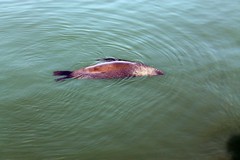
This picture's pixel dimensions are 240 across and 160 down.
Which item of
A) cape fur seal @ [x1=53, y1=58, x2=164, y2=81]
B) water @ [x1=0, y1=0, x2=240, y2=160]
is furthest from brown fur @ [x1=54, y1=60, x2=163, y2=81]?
water @ [x1=0, y1=0, x2=240, y2=160]

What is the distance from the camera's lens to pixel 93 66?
33.7 feet

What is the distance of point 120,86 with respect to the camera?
9.99 m

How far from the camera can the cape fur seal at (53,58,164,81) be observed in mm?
10188

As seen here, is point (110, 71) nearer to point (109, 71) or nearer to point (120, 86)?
point (109, 71)

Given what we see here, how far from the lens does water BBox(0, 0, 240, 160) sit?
27.2ft

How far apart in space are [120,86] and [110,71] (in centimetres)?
53

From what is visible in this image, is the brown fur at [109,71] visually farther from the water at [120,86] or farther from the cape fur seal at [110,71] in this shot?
the water at [120,86]

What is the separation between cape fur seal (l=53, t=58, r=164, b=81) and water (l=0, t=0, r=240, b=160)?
184mm

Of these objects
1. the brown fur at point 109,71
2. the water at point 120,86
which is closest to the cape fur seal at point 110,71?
the brown fur at point 109,71

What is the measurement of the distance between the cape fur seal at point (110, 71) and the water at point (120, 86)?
0.61ft

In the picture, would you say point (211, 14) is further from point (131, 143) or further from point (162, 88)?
point (131, 143)

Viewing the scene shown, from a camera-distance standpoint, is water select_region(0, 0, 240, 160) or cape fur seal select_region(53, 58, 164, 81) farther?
cape fur seal select_region(53, 58, 164, 81)

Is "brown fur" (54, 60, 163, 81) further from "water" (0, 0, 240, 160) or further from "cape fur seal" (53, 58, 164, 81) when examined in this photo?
"water" (0, 0, 240, 160)

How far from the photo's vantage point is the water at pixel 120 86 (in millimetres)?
8281
